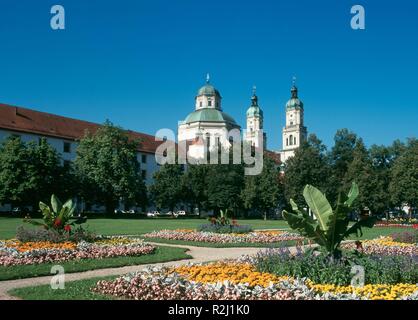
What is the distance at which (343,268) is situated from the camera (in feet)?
30.8

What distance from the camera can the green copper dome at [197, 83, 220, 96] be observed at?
106688 mm

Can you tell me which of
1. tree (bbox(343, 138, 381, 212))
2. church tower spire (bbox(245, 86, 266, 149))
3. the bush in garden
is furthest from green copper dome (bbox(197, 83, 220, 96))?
the bush in garden

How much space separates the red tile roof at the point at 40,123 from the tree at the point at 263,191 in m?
15.2

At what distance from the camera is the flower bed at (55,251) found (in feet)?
43.3

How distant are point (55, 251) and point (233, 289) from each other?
25.1 ft

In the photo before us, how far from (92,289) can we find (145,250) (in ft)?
21.8

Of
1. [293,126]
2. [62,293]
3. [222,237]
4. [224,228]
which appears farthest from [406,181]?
[293,126]

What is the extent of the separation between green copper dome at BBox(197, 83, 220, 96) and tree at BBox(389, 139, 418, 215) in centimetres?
5620

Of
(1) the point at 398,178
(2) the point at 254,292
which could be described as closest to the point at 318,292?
(2) the point at 254,292

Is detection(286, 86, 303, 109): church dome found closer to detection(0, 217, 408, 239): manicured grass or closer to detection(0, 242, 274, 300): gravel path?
detection(0, 217, 408, 239): manicured grass

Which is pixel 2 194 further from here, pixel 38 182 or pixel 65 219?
pixel 65 219

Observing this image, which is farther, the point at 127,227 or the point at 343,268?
the point at 127,227

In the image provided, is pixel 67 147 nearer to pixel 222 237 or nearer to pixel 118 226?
pixel 118 226

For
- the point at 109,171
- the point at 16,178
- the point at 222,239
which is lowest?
the point at 222,239
